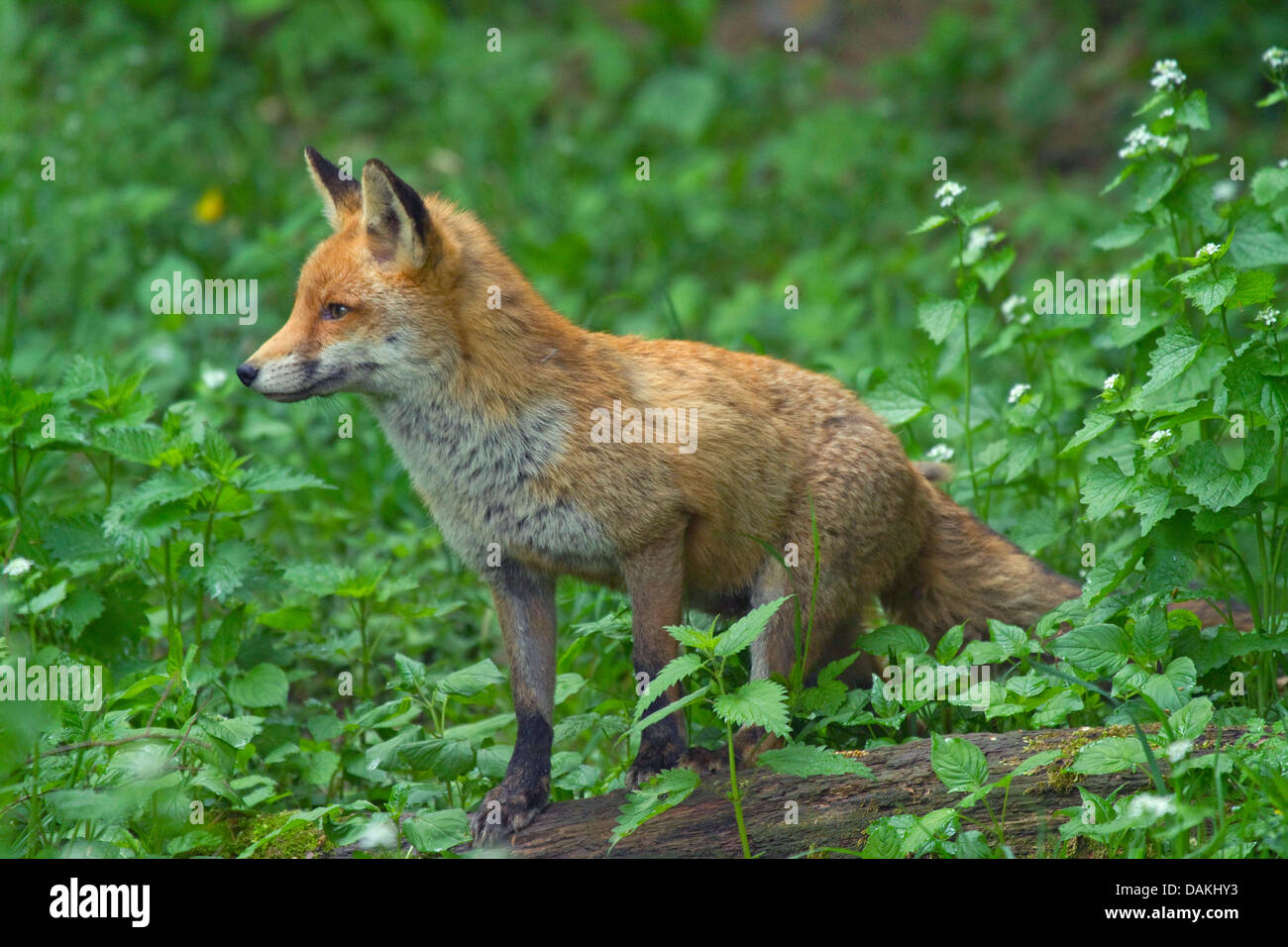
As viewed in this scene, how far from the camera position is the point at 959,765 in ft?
15.5

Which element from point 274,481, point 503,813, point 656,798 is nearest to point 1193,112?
point 656,798

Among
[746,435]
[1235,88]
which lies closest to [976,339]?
[746,435]

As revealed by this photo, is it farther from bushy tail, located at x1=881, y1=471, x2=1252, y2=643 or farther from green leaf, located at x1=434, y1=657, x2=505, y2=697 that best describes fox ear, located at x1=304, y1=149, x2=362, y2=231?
bushy tail, located at x1=881, y1=471, x2=1252, y2=643

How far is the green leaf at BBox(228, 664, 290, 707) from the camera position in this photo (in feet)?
19.0

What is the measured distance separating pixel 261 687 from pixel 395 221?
2.16 metres

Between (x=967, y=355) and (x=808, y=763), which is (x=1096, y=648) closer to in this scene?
(x=808, y=763)

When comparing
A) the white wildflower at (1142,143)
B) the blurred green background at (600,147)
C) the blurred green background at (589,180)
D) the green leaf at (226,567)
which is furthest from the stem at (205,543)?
the white wildflower at (1142,143)

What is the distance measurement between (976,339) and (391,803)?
398 centimetres

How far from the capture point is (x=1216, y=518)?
5234 mm

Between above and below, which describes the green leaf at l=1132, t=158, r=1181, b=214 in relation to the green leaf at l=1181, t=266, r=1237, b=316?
above

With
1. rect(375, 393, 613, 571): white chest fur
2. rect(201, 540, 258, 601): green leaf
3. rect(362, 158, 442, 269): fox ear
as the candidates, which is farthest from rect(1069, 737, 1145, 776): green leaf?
rect(201, 540, 258, 601): green leaf

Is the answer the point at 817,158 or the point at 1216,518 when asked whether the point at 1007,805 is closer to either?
the point at 1216,518

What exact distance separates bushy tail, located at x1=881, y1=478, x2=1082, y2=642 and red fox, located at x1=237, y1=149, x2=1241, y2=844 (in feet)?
0.90
